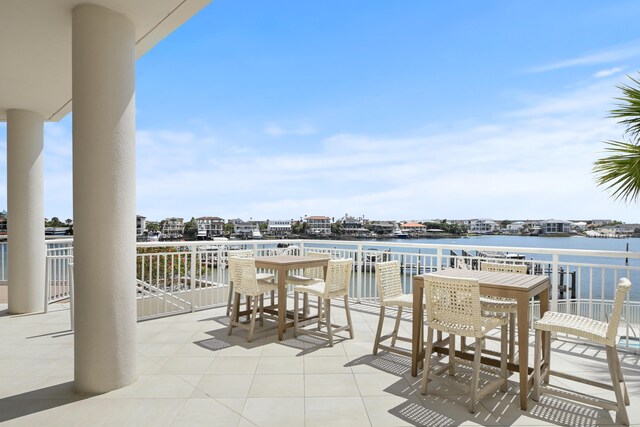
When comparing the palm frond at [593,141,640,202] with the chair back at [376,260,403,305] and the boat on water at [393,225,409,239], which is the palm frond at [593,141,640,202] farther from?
the boat on water at [393,225,409,239]

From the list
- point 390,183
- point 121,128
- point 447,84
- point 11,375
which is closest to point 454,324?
point 121,128

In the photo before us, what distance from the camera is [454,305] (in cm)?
286

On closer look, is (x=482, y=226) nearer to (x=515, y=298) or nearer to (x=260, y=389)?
(x=515, y=298)

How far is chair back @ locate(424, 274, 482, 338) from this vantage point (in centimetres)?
274

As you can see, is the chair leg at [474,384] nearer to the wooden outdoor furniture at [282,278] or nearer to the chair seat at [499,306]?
the chair seat at [499,306]

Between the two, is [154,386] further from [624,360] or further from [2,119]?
[2,119]

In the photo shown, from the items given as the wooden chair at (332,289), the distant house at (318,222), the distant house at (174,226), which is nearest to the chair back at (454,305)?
the wooden chair at (332,289)

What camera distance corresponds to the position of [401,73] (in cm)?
1055

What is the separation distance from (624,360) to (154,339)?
17.9 feet

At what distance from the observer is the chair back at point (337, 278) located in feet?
14.3

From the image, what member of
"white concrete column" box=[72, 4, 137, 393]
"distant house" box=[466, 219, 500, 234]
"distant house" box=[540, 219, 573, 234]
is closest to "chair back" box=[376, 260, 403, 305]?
"white concrete column" box=[72, 4, 137, 393]

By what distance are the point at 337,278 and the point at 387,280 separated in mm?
745

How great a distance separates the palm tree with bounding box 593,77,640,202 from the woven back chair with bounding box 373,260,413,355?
2.72 m

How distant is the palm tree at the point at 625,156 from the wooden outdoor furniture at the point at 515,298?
6.04 ft
